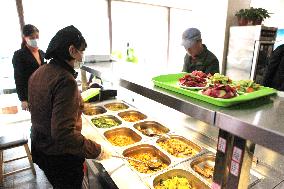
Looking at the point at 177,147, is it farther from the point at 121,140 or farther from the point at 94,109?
the point at 94,109

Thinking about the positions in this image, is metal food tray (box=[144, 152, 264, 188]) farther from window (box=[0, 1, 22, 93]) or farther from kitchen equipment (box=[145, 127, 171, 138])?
window (box=[0, 1, 22, 93])

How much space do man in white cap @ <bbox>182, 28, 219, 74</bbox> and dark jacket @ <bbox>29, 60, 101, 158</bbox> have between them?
155cm

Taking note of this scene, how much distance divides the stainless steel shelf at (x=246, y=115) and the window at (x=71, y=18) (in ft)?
13.0

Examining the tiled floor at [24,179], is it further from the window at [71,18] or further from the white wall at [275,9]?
the white wall at [275,9]

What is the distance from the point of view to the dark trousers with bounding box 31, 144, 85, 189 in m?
1.85

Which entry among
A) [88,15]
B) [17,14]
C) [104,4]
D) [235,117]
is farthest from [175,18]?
[235,117]

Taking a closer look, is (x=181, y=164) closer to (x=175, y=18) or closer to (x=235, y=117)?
(x=235, y=117)

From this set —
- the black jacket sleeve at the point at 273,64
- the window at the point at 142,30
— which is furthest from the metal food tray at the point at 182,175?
the window at the point at 142,30

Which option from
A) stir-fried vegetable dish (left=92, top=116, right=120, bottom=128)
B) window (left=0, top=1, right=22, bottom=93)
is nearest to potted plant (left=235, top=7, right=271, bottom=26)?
stir-fried vegetable dish (left=92, top=116, right=120, bottom=128)

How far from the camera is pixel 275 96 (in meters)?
1.26

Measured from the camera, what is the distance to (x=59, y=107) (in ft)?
4.84

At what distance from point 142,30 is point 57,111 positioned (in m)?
6.08

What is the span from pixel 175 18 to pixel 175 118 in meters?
6.18

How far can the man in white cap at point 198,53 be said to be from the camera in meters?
2.59
